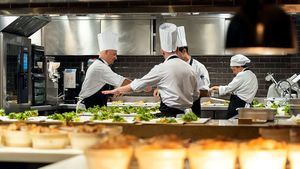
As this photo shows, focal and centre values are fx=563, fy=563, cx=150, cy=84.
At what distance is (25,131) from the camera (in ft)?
10.8

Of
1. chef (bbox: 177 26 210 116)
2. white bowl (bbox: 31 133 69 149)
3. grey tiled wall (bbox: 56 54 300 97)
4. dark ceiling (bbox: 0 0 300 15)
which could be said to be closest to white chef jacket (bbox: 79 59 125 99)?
chef (bbox: 177 26 210 116)

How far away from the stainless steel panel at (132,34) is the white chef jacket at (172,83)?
3.31m

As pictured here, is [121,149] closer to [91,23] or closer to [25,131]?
[25,131]

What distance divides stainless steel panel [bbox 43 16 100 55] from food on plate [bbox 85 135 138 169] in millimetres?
7362

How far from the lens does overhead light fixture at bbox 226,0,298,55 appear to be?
2.49m

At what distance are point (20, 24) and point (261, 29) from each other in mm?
5450

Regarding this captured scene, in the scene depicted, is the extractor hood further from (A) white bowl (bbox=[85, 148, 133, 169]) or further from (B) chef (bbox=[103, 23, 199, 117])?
(A) white bowl (bbox=[85, 148, 133, 169])

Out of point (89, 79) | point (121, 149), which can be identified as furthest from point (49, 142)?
point (89, 79)

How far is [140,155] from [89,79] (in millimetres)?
5005

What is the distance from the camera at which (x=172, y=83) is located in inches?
235

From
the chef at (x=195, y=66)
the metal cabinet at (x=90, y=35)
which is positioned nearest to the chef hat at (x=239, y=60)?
the chef at (x=195, y=66)

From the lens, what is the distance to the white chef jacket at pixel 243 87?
818 cm

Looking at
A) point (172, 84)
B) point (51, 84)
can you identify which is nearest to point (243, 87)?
point (172, 84)

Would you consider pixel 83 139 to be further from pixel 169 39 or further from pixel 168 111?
pixel 169 39
